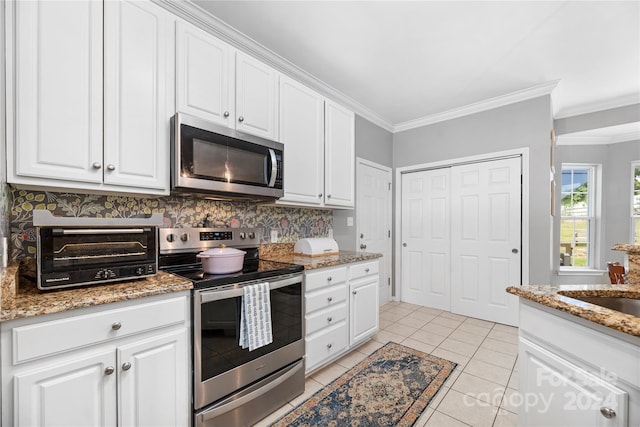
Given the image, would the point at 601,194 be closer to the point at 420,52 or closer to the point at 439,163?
the point at 439,163

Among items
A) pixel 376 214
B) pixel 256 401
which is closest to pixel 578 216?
pixel 376 214

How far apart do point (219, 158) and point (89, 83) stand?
2.36ft

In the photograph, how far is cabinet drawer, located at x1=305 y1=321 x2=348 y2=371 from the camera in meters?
2.07

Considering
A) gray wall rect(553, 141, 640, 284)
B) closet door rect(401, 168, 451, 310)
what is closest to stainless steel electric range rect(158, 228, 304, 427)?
closet door rect(401, 168, 451, 310)

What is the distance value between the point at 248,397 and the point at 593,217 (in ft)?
17.7

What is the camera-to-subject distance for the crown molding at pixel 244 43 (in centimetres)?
196

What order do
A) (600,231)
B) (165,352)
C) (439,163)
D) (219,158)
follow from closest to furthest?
(165,352) < (219,158) < (439,163) < (600,231)

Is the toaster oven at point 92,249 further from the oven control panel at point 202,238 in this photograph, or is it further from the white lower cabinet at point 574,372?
the white lower cabinet at point 574,372

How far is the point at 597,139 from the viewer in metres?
4.16

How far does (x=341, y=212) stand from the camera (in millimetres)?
3428

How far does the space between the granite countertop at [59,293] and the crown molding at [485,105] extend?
372cm

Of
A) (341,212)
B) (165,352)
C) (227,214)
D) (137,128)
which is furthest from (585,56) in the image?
(165,352)

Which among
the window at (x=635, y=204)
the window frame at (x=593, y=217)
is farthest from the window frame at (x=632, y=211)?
the window frame at (x=593, y=217)

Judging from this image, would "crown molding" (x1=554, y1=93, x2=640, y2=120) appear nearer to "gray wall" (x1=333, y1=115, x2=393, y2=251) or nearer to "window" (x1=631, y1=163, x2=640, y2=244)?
"window" (x1=631, y1=163, x2=640, y2=244)
